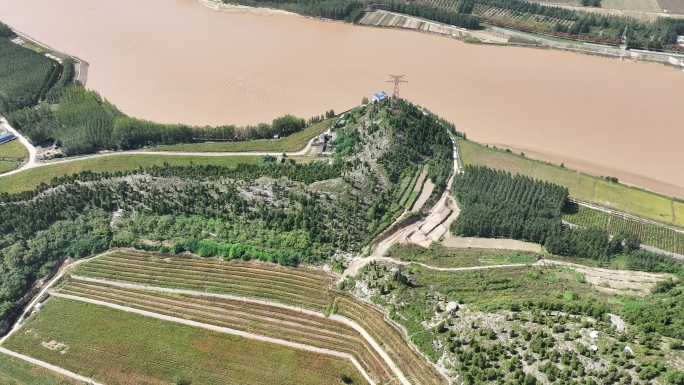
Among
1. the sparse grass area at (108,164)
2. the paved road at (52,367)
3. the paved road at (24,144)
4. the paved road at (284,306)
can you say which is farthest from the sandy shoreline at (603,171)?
the paved road at (24,144)

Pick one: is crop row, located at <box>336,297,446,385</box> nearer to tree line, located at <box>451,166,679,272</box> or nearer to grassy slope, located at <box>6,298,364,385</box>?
grassy slope, located at <box>6,298,364,385</box>

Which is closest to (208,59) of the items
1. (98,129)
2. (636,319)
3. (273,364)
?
(98,129)

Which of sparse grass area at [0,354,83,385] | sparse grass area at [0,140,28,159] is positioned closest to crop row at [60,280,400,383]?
sparse grass area at [0,354,83,385]

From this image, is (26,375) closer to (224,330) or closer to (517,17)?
(224,330)

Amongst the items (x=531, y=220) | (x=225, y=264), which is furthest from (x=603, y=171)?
(x=225, y=264)

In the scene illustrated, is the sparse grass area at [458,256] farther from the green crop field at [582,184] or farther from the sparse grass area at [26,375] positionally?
the sparse grass area at [26,375]

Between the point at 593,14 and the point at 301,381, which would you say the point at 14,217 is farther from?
the point at 593,14
